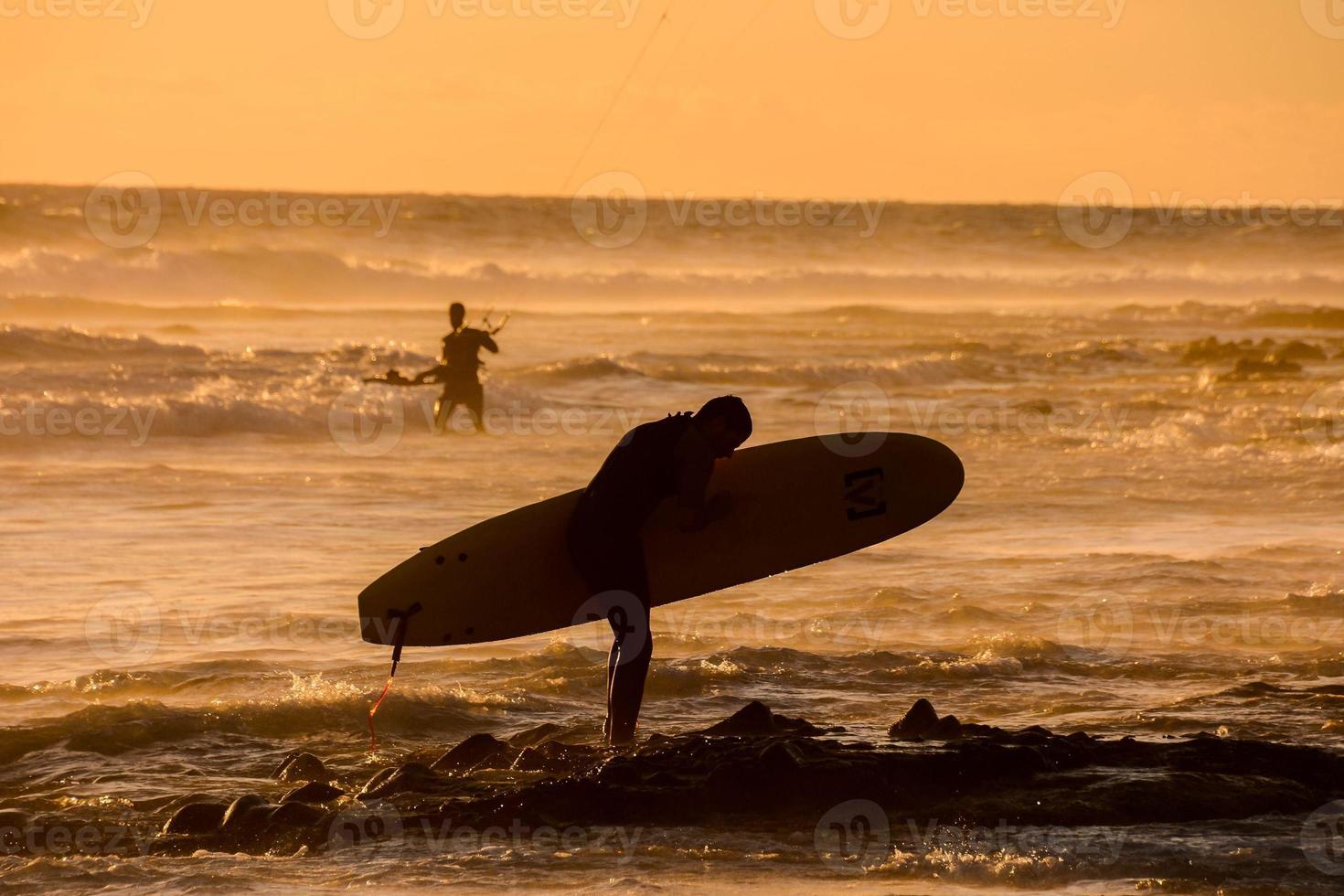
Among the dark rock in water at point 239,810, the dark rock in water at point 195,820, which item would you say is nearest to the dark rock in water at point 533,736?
the dark rock in water at point 239,810

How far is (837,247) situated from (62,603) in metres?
46.3

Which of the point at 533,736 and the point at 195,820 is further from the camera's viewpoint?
the point at 533,736

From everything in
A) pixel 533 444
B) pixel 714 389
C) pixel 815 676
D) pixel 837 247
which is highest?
pixel 837 247

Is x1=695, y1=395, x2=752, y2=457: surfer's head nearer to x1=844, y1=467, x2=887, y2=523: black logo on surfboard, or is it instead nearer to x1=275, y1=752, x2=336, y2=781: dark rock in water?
x1=844, y1=467, x2=887, y2=523: black logo on surfboard

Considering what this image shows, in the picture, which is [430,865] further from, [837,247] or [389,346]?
[837,247]

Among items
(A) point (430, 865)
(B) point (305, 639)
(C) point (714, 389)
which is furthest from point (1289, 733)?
(C) point (714, 389)

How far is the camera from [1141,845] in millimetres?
4922

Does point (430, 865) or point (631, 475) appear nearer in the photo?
point (430, 865)
